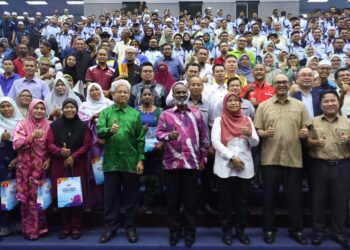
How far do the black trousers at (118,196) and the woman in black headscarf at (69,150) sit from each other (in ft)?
1.20

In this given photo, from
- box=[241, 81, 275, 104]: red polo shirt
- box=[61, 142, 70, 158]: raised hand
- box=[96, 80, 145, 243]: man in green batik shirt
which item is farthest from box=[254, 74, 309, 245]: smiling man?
box=[61, 142, 70, 158]: raised hand

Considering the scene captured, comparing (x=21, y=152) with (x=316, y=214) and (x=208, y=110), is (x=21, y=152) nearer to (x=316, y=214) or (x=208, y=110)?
(x=208, y=110)

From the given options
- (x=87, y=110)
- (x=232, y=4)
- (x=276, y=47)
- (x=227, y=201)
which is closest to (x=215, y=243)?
(x=227, y=201)

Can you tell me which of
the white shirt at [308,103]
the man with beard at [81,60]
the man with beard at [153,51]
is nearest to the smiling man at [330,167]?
the white shirt at [308,103]

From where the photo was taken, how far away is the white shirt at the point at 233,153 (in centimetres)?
421

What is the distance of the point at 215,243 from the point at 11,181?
8.01 ft

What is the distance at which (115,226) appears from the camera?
14.6 ft

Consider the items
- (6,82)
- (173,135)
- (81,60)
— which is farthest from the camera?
(81,60)

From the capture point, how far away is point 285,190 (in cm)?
434

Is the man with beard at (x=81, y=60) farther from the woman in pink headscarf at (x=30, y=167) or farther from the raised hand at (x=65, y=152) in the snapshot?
the raised hand at (x=65, y=152)

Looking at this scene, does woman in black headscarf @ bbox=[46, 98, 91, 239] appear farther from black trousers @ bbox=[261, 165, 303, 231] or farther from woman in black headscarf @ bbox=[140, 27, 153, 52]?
woman in black headscarf @ bbox=[140, 27, 153, 52]

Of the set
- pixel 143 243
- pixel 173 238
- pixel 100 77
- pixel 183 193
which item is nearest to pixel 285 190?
pixel 183 193

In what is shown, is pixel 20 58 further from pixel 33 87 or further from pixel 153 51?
pixel 153 51

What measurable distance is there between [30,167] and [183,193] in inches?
69.6
